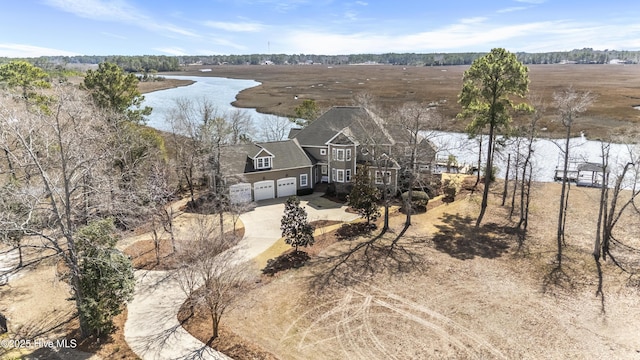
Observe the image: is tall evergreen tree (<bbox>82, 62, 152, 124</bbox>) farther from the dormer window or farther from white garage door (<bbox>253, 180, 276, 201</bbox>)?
white garage door (<bbox>253, 180, 276, 201</bbox>)

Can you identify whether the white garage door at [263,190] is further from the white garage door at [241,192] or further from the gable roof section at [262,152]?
the gable roof section at [262,152]

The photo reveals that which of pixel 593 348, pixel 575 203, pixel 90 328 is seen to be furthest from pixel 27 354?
pixel 575 203

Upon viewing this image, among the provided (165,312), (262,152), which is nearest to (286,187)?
(262,152)

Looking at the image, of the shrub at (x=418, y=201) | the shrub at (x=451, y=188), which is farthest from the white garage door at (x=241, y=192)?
the shrub at (x=451, y=188)

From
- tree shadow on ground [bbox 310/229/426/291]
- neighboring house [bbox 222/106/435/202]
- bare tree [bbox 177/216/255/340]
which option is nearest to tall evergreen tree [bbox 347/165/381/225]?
tree shadow on ground [bbox 310/229/426/291]

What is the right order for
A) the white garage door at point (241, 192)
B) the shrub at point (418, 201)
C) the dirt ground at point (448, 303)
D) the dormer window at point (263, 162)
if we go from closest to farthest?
the dirt ground at point (448, 303), the shrub at point (418, 201), the white garage door at point (241, 192), the dormer window at point (263, 162)
